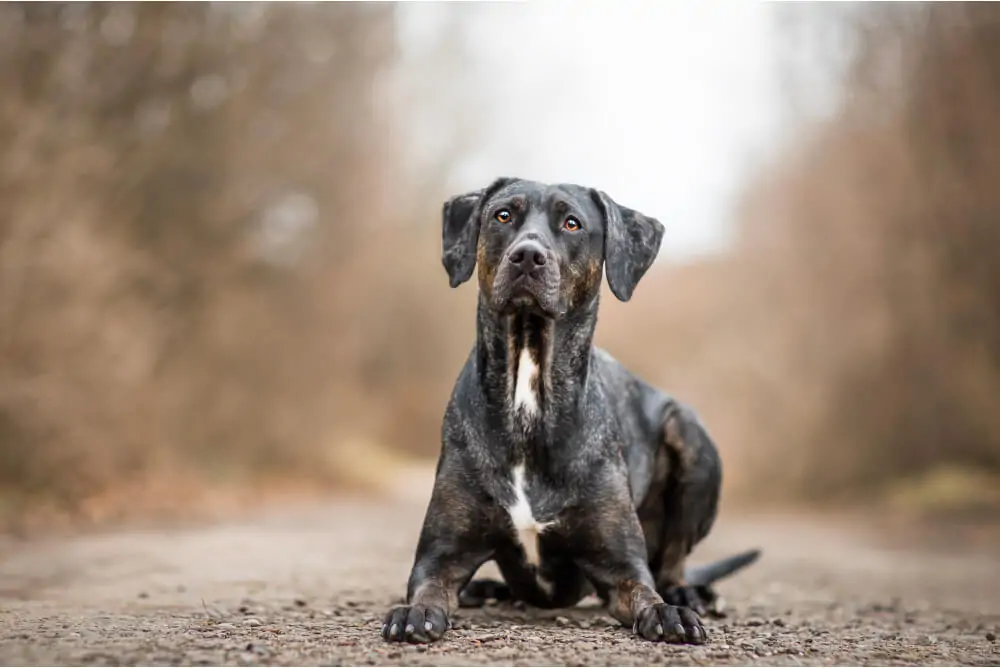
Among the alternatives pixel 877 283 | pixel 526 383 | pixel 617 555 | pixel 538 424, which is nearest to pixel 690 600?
pixel 617 555

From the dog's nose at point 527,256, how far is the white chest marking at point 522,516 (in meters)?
0.97

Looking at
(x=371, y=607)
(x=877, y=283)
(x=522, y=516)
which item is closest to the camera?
(x=522, y=516)

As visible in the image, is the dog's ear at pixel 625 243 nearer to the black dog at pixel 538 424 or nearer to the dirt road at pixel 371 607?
the black dog at pixel 538 424

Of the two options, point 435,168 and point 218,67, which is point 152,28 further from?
point 435,168

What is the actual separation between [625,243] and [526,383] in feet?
2.85

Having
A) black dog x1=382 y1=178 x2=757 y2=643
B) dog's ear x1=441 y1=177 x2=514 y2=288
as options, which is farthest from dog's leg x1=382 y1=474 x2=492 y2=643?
dog's ear x1=441 y1=177 x2=514 y2=288

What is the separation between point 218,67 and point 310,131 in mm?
2473

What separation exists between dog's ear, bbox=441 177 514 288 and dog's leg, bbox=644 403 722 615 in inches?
62.6

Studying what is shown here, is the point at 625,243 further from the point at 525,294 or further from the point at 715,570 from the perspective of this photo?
the point at 715,570

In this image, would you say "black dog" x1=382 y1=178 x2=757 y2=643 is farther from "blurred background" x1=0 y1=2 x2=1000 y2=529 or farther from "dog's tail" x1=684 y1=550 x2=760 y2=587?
"blurred background" x1=0 y1=2 x2=1000 y2=529

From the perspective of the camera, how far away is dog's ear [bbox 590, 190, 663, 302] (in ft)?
16.5

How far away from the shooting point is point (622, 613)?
473 centimetres

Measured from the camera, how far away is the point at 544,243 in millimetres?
4598

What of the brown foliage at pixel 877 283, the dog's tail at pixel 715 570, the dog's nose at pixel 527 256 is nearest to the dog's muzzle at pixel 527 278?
the dog's nose at pixel 527 256
